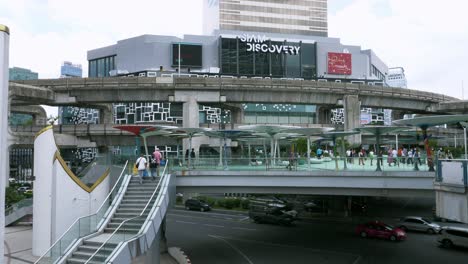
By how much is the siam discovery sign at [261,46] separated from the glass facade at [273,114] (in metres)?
14.0

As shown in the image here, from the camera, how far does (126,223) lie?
17.3m

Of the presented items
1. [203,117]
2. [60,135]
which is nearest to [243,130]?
[60,135]

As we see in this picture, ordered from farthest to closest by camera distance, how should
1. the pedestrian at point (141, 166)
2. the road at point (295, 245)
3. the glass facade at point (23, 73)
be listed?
the glass facade at point (23, 73) < the road at point (295, 245) < the pedestrian at point (141, 166)

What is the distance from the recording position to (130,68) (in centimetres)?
8350

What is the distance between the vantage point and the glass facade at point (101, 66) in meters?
89.7

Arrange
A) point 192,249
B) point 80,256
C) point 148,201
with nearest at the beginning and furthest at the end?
point 80,256, point 148,201, point 192,249

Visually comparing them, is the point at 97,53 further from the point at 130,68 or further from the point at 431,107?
the point at 431,107

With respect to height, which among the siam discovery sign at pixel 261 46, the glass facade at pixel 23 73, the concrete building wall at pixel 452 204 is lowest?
the concrete building wall at pixel 452 204

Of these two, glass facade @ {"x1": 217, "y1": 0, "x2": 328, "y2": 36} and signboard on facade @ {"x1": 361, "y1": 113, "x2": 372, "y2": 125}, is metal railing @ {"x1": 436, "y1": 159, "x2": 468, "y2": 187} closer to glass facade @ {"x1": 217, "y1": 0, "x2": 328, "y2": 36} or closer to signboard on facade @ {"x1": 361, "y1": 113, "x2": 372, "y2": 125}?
signboard on facade @ {"x1": 361, "y1": 113, "x2": 372, "y2": 125}

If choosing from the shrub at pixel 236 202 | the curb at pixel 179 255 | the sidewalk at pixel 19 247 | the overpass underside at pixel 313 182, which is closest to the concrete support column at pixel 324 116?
the shrub at pixel 236 202

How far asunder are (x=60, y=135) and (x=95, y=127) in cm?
451

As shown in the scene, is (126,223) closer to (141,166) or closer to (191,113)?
(141,166)

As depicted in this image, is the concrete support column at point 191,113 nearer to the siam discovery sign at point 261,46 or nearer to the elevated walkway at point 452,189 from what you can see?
the elevated walkway at point 452,189

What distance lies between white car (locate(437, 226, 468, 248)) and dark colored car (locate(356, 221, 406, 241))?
9.50ft
